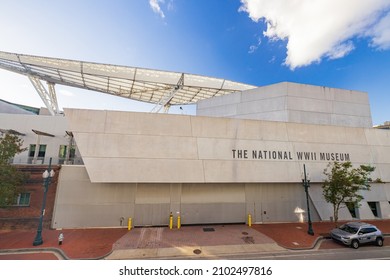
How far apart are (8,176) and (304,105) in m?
29.5

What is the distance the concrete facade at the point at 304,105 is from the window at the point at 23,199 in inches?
890

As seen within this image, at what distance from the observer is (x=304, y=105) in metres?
22.0

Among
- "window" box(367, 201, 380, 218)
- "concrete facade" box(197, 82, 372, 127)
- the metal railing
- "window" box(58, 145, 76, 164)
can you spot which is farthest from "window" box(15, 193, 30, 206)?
"window" box(367, 201, 380, 218)

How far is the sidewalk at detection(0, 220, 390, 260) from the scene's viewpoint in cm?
1127

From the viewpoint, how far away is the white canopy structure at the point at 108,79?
2617 cm

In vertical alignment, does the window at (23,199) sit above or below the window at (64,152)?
below

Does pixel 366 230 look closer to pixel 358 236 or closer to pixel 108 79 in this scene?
pixel 358 236

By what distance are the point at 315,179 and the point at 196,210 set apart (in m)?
12.3

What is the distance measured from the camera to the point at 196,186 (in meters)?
17.5

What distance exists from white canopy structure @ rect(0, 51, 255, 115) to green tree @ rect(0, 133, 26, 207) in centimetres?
1647

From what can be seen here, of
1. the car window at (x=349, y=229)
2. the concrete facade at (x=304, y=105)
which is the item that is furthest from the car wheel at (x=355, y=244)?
the concrete facade at (x=304, y=105)

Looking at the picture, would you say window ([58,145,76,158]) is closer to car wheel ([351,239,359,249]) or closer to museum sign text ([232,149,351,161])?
museum sign text ([232,149,351,161])

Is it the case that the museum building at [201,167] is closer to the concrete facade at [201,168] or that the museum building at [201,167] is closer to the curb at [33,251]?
the concrete facade at [201,168]

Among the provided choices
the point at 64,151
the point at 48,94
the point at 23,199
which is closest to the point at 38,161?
the point at 23,199
